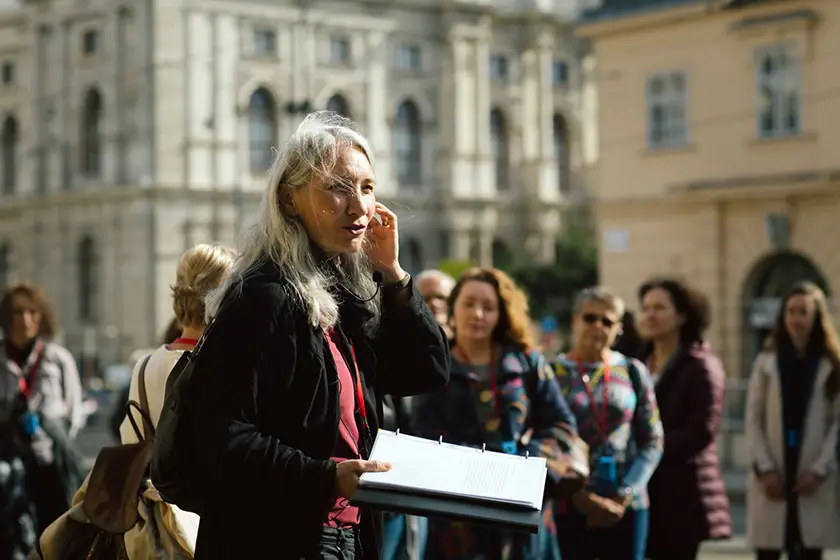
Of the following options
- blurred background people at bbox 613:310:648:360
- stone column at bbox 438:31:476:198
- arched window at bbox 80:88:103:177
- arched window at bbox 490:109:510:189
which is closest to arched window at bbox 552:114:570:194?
arched window at bbox 490:109:510:189

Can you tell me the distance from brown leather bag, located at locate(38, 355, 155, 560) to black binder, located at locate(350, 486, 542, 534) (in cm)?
178

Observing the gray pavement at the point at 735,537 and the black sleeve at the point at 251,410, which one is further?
the gray pavement at the point at 735,537

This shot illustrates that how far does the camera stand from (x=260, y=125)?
203 ft

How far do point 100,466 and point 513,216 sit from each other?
2485 inches

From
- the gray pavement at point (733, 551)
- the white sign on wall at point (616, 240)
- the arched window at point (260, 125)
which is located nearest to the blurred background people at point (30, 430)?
the gray pavement at point (733, 551)

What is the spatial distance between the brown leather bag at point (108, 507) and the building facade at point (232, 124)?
51.3 meters

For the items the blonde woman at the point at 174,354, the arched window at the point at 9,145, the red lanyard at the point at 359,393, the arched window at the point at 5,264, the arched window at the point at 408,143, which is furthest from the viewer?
the arched window at the point at 9,145

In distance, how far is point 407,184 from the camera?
6631 centimetres

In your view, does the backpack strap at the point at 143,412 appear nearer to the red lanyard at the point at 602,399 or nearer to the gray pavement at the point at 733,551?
the red lanyard at the point at 602,399

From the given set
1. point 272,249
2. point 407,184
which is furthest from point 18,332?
point 407,184

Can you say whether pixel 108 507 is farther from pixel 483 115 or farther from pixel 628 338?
pixel 483 115

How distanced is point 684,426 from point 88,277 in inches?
2181

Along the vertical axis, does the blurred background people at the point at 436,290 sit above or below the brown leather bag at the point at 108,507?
above

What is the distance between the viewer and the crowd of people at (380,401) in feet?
13.4
